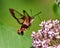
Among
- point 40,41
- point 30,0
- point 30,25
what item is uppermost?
point 30,0

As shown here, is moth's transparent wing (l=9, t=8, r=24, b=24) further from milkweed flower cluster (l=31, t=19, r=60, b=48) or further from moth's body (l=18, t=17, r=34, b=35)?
milkweed flower cluster (l=31, t=19, r=60, b=48)

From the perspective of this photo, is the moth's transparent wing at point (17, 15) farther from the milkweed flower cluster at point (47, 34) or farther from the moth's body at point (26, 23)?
the milkweed flower cluster at point (47, 34)

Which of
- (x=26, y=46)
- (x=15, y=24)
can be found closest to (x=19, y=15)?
(x=15, y=24)

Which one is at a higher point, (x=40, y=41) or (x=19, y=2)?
(x=19, y=2)

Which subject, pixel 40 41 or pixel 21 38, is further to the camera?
pixel 21 38

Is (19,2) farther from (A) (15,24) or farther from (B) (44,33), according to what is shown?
(B) (44,33)

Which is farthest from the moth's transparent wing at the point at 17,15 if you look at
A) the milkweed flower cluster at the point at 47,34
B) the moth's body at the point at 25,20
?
the milkweed flower cluster at the point at 47,34
